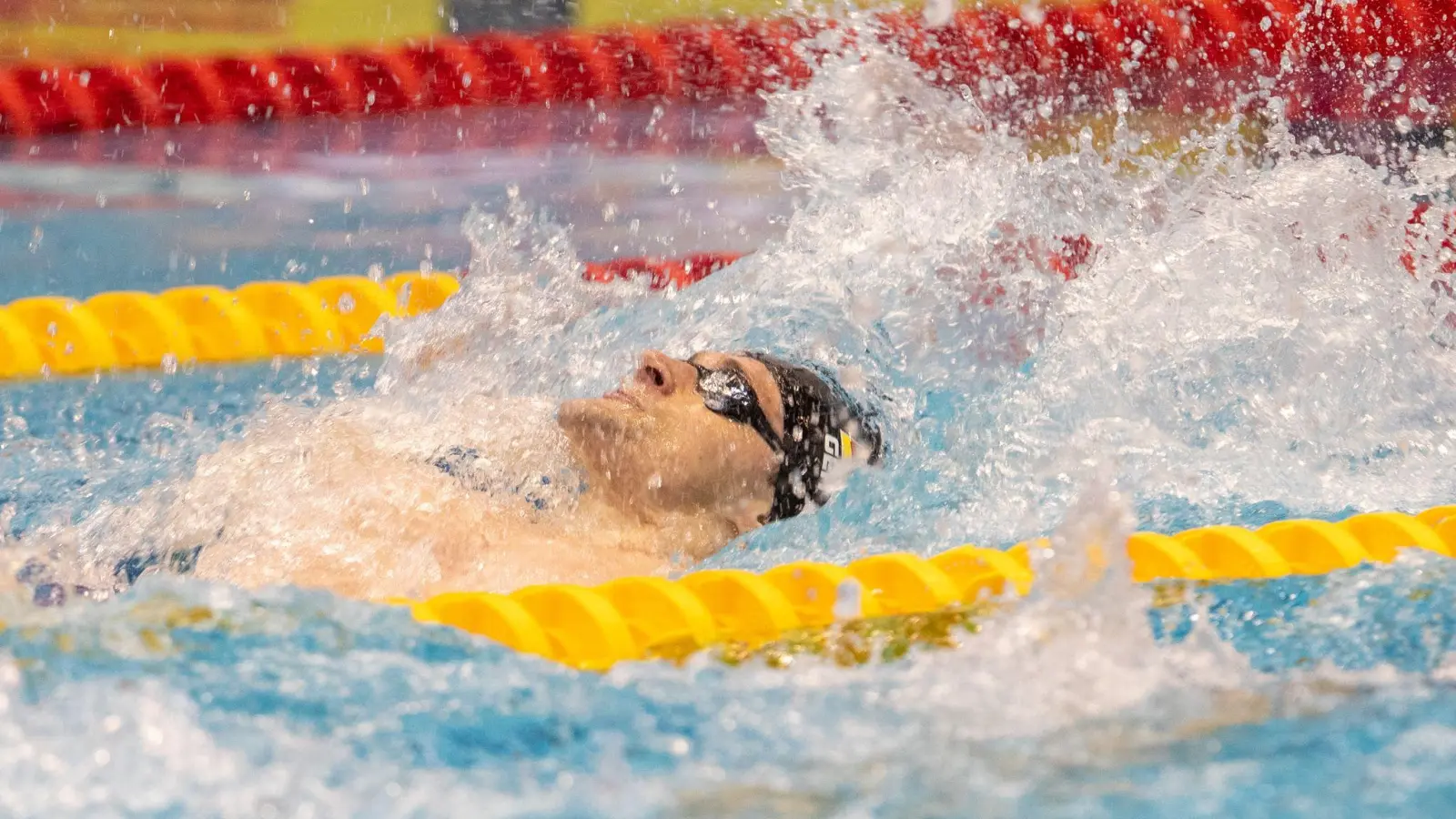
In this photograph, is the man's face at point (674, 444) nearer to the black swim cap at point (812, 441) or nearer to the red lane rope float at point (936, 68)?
the black swim cap at point (812, 441)

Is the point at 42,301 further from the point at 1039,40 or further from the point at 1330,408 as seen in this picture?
the point at 1039,40

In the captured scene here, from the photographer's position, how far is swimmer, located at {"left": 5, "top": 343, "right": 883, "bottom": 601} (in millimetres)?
2014

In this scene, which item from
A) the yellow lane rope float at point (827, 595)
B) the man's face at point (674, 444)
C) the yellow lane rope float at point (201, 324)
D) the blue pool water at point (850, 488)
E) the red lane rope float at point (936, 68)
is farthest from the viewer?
the red lane rope float at point (936, 68)

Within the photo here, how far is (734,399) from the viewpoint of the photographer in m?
2.28

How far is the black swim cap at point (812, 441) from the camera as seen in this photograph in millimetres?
2320

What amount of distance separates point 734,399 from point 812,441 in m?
0.16

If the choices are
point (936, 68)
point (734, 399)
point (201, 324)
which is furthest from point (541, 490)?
point (936, 68)

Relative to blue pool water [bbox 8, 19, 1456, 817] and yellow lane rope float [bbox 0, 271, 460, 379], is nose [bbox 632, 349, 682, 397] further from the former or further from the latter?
yellow lane rope float [bbox 0, 271, 460, 379]

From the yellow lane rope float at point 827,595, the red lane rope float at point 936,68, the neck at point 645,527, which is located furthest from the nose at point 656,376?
the red lane rope float at point 936,68

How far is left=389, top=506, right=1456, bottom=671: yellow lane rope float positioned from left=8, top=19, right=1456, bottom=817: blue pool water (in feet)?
0.23

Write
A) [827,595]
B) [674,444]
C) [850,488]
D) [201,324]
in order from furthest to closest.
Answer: [201,324] < [850,488] < [674,444] < [827,595]

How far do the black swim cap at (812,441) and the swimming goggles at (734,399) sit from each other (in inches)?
1.6

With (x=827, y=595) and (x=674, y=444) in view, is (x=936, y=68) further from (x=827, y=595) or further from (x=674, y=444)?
(x=827, y=595)

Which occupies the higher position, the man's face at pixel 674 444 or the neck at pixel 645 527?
the man's face at pixel 674 444
